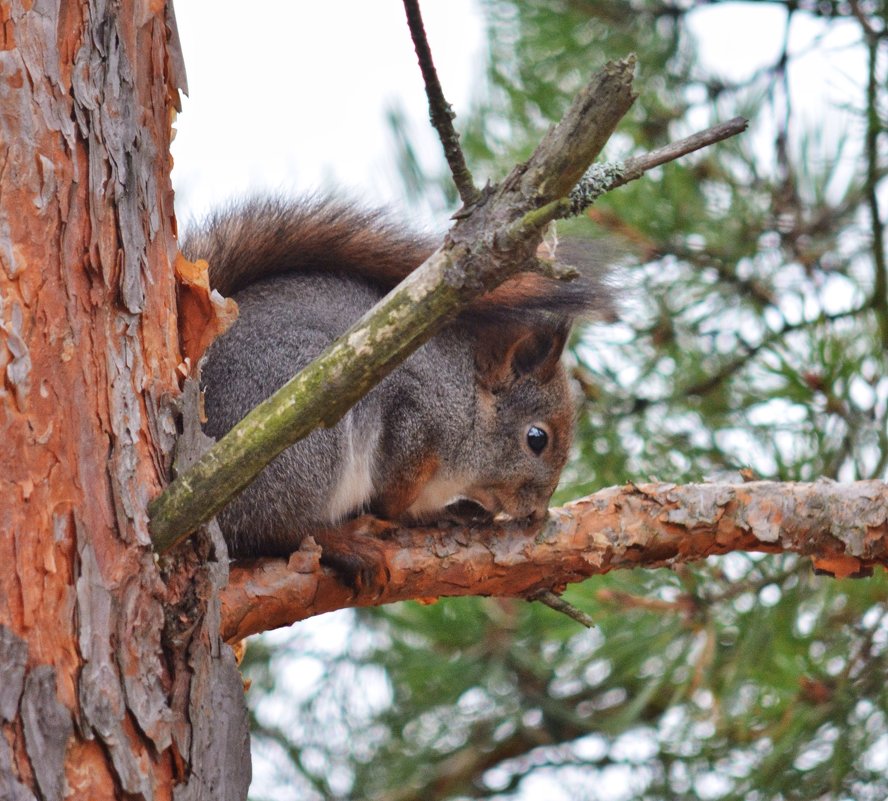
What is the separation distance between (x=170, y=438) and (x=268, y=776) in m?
1.88

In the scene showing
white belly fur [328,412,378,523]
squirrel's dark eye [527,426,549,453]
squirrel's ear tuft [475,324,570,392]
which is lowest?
white belly fur [328,412,378,523]

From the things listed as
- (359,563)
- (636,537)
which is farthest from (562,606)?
(359,563)

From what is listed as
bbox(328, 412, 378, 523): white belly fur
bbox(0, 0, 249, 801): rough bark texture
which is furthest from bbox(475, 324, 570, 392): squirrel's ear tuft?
bbox(0, 0, 249, 801): rough bark texture

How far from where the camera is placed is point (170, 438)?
3.10 feet

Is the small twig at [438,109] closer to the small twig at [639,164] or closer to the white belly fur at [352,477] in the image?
the small twig at [639,164]

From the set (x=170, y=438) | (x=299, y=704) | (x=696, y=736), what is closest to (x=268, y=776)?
(x=299, y=704)

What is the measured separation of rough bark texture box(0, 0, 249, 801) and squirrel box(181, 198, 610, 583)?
328mm

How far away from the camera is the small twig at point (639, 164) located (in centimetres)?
77

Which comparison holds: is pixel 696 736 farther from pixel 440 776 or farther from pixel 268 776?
pixel 268 776

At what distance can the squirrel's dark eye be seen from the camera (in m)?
1.81

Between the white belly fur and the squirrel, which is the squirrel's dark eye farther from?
the white belly fur

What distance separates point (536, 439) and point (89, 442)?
1.01 m

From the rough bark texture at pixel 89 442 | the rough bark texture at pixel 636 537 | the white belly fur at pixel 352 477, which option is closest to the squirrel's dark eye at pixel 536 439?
the white belly fur at pixel 352 477

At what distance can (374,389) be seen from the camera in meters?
1.53
